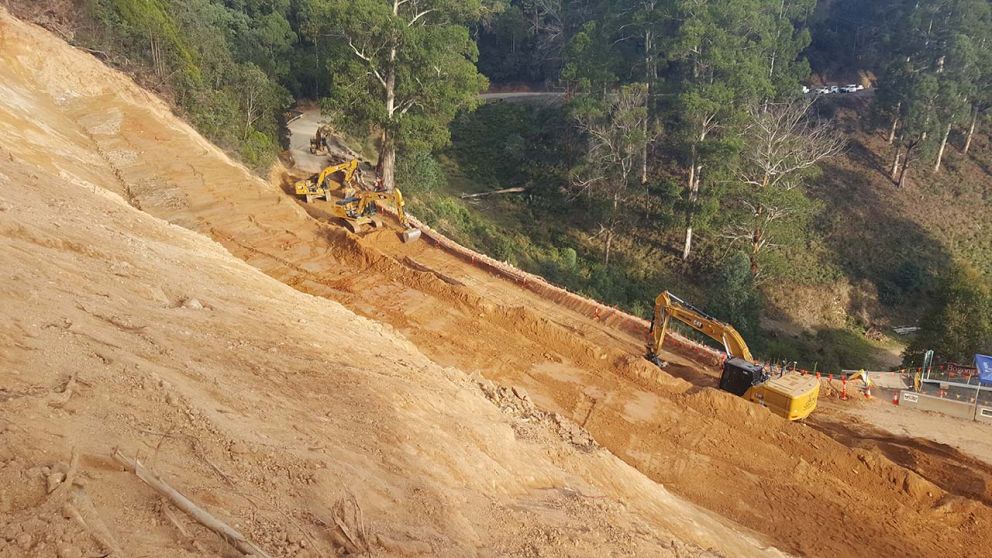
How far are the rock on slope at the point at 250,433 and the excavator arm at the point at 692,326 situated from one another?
4.72m

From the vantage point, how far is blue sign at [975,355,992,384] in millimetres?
14617

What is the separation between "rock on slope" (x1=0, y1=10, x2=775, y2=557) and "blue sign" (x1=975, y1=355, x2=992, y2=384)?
8.46 metres

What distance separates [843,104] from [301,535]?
144 ft

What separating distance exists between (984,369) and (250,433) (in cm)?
1592

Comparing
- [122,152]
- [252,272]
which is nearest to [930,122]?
[252,272]

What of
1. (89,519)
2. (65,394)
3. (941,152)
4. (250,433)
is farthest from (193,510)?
(941,152)

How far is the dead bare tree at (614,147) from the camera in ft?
97.0

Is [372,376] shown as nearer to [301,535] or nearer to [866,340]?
[301,535]

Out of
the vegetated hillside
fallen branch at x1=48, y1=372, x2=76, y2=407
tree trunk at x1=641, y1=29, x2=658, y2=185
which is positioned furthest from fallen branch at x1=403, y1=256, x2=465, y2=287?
tree trunk at x1=641, y1=29, x2=658, y2=185

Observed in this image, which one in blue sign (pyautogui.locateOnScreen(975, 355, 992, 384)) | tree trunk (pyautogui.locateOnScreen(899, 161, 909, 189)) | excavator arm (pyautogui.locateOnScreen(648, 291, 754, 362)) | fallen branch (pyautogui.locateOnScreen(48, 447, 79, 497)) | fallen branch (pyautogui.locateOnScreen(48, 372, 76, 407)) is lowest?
tree trunk (pyautogui.locateOnScreen(899, 161, 909, 189))

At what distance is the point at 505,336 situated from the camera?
638 inches

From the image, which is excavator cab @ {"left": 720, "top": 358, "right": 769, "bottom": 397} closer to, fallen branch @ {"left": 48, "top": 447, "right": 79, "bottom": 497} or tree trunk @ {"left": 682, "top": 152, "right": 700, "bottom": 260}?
fallen branch @ {"left": 48, "top": 447, "right": 79, "bottom": 497}

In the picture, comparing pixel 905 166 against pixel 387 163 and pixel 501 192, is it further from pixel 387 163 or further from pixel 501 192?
pixel 387 163

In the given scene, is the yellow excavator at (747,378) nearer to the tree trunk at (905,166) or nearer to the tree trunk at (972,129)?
the tree trunk at (905,166)
